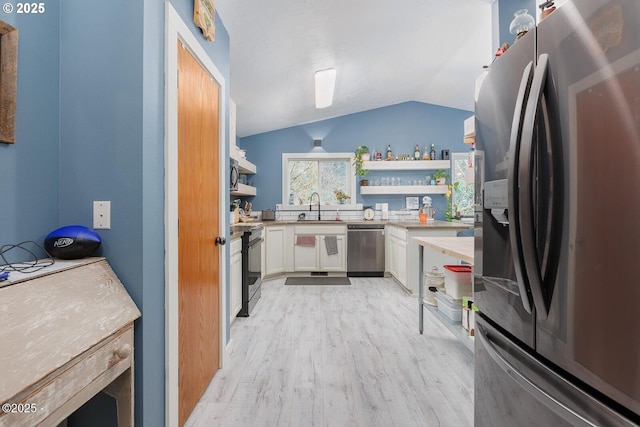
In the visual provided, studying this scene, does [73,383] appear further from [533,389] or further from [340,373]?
[340,373]

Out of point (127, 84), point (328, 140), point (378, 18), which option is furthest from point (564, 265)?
point (328, 140)

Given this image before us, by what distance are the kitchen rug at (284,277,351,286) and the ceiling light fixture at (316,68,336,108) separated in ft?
8.39

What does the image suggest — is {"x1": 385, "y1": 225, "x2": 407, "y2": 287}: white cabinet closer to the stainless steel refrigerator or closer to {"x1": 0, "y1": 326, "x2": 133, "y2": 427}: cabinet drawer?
the stainless steel refrigerator

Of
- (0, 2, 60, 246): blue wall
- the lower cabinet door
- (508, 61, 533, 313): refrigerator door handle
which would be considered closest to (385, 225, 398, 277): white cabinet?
the lower cabinet door

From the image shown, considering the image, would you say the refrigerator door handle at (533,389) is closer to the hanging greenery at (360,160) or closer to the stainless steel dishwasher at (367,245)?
the stainless steel dishwasher at (367,245)

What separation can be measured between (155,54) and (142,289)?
98 cm

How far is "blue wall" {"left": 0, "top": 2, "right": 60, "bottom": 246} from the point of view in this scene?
3.33 ft

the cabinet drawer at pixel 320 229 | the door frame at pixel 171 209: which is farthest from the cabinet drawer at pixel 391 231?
the door frame at pixel 171 209

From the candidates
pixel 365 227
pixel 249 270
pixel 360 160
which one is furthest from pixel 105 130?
pixel 360 160

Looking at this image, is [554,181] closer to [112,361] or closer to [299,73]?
[112,361]

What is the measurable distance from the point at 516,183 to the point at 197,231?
1.57 m

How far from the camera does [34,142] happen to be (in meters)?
1.09

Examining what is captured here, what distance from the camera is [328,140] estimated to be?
555cm

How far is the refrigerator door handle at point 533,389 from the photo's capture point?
686 millimetres
